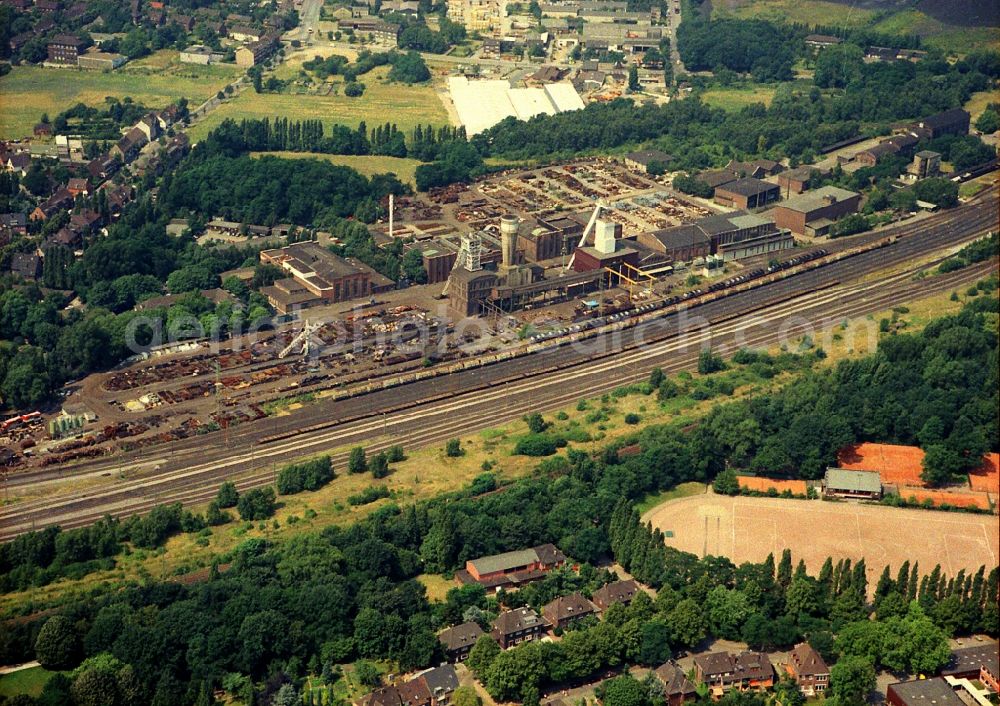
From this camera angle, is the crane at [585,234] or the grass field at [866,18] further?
the grass field at [866,18]

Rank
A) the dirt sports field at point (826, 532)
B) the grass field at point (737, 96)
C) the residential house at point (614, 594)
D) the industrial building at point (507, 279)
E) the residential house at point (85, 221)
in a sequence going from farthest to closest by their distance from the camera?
the grass field at point (737, 96)
the residential house at point (85, 221)
the industrial building at point (507, 279)
the dirt sports field at point (826, 532)
the residential house at point (614, 594)

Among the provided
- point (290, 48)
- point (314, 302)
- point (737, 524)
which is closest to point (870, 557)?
point (737, 524)

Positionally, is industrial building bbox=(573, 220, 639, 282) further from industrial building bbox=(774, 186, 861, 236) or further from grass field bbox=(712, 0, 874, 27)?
grass field bbox=(712, 0, 874, 27)

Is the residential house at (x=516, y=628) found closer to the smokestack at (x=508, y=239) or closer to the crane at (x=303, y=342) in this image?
the crane at (x=303, y=342)

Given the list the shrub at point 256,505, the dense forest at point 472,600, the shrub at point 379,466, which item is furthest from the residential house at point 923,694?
the shrub at point 256,505

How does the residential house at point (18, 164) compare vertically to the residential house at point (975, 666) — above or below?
above

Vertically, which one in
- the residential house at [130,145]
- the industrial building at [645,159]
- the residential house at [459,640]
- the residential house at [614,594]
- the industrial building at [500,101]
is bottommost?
the residential house at [459,640]

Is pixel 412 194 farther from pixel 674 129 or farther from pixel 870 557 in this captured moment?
pixel 870 557
